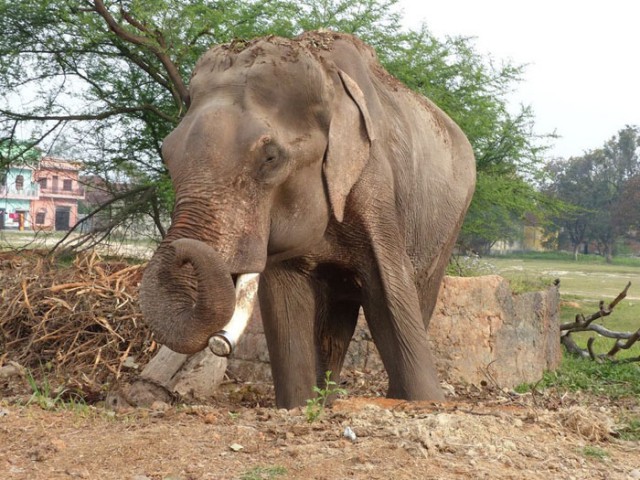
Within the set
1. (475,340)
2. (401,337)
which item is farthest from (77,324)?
(401,337)

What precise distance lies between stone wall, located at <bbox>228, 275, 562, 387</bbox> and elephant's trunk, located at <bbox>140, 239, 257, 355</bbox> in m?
4.09

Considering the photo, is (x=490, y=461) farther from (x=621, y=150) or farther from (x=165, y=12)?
(x=621, y=150)

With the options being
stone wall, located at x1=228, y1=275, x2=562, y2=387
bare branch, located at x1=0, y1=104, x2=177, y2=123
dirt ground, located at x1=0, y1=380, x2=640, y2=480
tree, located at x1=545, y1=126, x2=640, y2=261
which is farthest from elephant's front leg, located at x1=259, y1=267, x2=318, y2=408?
tree, located at x1=545, y1=126, x2=640, y2=261

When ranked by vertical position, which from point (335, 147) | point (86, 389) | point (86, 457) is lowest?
point (86, 389)

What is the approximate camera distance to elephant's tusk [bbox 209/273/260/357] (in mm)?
4246

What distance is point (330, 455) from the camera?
3.53 meters

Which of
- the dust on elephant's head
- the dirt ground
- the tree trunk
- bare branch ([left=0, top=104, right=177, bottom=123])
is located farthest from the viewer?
bare branch ([left=0, top=104, right=177, bottom=123])

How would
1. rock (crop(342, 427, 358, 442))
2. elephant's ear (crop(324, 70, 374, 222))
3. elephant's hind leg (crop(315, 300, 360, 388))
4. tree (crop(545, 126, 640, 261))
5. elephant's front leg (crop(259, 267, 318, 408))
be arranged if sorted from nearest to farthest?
rock (crop(342, 427, 358, 442))
elephant's ear (crop(324, 70, 374, 222))
elephant's front leg (crop(259, 267, 318, 408))
elephant's hind leg (crop(315, 300, 360, 388))
tree (crop(545, 126, 640, 261))

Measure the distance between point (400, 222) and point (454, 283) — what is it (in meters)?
3.66

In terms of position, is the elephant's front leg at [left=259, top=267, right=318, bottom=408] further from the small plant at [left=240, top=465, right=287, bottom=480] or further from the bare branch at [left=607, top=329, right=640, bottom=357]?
the bare branch at [left=607, top=329, right=640, bottom=357]

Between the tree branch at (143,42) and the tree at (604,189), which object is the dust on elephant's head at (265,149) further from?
the tree at (604,189)

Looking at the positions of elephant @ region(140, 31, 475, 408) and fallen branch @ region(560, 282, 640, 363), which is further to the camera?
fallen branch @ region(560, 282, 640, 363)

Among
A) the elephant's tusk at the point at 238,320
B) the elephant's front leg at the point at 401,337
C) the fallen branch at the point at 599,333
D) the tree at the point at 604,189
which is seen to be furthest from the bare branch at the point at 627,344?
the tree at the point at 604,189

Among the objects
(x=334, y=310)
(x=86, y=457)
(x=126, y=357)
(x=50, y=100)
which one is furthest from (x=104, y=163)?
(x=86, y=457)
